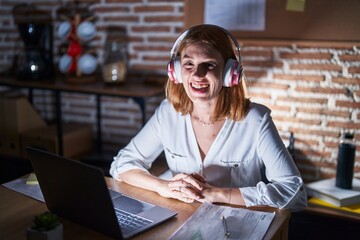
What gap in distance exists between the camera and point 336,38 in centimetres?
260

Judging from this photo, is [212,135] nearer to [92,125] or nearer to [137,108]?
[137,108]

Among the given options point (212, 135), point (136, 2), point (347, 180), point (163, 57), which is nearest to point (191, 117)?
point (212, 135)

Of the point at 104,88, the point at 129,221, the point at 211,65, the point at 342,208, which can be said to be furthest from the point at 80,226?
the point at 104,88

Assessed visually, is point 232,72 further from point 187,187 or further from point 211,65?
point 187,187

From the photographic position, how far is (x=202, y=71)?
1.70 meters

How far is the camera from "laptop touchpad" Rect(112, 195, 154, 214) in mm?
1431

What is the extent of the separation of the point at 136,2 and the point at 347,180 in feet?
5.93

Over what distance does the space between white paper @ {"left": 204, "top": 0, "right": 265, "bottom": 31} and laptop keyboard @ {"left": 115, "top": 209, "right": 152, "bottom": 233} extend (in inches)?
68.3

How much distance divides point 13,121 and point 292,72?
6.45 ft

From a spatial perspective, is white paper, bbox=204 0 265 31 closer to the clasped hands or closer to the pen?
the clasped hands

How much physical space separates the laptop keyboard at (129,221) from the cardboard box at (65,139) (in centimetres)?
187

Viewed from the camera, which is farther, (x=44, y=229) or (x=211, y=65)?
(x=211, y=65)

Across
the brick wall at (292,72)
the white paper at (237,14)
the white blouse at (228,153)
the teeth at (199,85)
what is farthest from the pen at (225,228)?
the white paper at (237,14)

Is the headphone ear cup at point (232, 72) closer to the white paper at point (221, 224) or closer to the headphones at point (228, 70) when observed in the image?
the headphones at point (228, 70)
